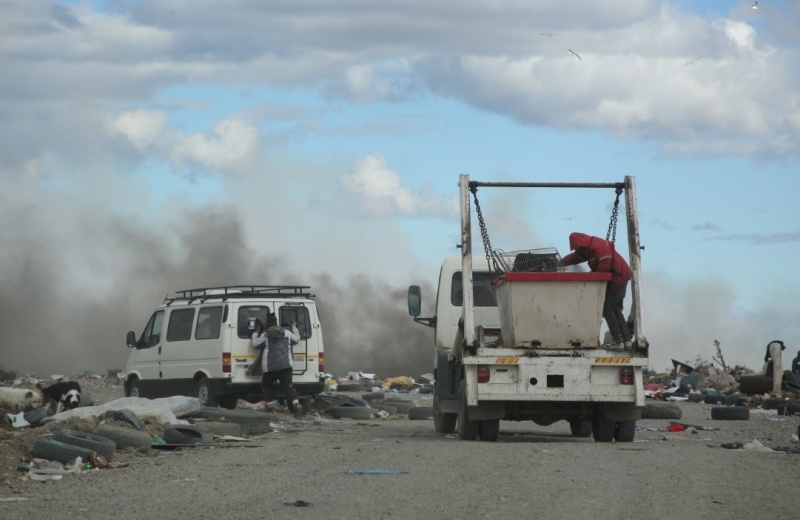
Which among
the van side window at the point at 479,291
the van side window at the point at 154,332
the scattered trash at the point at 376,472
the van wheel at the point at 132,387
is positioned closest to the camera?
the scattered trash at the point at 376,472

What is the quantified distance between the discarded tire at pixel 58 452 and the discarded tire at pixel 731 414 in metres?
12.7

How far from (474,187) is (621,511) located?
23.8 feet

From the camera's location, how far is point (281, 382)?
65.1ft

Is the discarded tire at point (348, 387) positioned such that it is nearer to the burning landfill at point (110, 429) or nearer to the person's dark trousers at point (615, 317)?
the burning landfill at point (110, 429)

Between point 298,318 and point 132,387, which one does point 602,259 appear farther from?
point 132,387

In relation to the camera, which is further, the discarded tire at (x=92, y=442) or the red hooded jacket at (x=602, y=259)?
the red hooded jacket at (x=602, y=259)

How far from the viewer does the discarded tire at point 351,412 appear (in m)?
21.2

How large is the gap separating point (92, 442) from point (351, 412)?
978cm

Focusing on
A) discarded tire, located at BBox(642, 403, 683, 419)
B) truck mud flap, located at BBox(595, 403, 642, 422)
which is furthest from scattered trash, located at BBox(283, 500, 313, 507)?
discarded tire, located at BBox(642, 403, 683, 419)

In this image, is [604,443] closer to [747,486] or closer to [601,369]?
[601,369]

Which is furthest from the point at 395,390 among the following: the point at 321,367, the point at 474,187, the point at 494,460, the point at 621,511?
the point at 621,511

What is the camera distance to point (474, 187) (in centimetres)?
1479

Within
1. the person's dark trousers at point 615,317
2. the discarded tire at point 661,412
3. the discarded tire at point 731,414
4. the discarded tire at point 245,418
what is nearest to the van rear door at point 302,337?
the discarded tire at point 245,418

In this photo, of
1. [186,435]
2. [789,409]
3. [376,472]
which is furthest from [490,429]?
[789,409]
